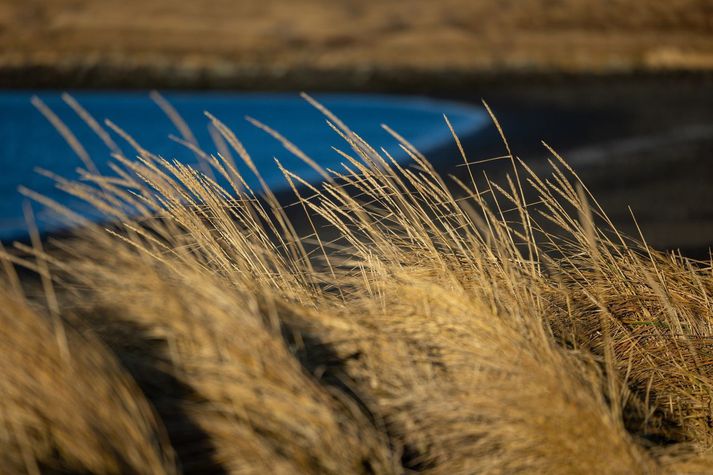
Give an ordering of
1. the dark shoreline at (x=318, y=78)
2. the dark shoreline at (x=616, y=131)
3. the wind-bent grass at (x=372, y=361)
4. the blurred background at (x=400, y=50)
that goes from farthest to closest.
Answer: the dark shoreline at (x=318, y=78) < the blurred background at (x=400, y=50) < the dark shoreline at (x=616, y=131) < the wind-bent grass at (x=372, y=361)

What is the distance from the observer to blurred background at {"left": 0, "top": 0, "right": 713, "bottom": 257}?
11.6 m

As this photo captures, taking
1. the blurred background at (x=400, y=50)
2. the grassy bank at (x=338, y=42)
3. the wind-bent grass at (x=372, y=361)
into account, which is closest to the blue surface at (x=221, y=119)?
the blurred background at (x=400, y=50)

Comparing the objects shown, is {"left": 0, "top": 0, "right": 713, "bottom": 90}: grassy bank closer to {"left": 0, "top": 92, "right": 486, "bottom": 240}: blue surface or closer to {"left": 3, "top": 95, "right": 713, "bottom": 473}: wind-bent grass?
{"left": 0, "top": 92, "right": 486, "bottom": 240}: blue surface

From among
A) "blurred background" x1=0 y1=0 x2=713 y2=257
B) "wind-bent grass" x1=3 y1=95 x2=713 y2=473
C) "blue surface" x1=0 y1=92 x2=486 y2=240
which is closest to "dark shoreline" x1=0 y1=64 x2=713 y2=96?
"blurred background" x1=0 y1=0 x2=713 y2=257

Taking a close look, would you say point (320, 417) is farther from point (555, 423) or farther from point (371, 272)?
point (371, 272)

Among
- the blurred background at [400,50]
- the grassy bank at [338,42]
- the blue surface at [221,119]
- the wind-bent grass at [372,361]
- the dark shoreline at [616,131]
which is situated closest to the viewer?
the wind-bent grass at [372,361]

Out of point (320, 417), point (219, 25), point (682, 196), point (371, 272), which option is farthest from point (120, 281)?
point (219, 25)

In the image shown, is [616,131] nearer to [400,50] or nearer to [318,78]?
[318,78]

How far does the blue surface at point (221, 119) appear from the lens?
8.80 m

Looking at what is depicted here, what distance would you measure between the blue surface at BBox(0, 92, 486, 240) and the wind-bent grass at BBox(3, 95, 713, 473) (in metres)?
5.50

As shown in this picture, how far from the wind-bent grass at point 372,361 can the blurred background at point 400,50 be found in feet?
24.6

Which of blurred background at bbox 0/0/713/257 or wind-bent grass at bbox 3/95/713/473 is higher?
blurred background at bbox 0/0/713/257

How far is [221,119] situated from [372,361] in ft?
28.9

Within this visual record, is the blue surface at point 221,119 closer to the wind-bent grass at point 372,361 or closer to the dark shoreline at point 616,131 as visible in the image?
the dark shoreline at point 616,131
